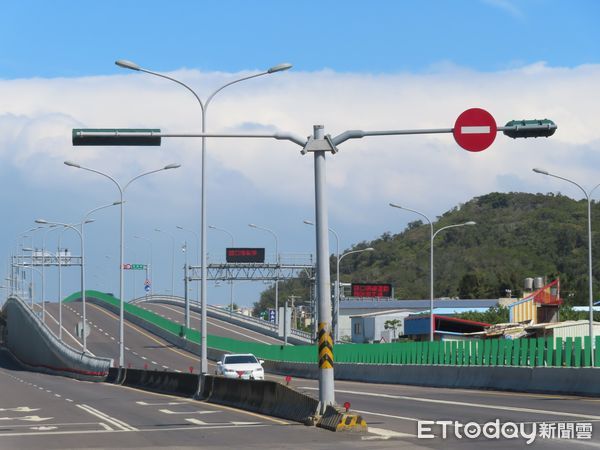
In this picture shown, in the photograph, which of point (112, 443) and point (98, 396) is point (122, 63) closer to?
point (98, 396)

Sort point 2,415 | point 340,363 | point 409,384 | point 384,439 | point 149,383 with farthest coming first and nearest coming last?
point 340,363 < point 409,384 < point 149,383 < point 2,415 < point 384,439

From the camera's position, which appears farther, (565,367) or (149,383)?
(149,383)

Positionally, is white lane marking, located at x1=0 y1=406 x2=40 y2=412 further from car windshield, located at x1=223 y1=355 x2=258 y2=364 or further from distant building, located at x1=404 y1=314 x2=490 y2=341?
distant building, located at x1=404 y1=314 x2=490 y2=341

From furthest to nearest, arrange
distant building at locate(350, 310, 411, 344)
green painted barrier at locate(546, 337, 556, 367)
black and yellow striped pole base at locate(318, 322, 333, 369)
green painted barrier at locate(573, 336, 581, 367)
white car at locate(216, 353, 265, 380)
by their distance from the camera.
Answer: distant building at locate(350, 310, 411, 344), white car at locate(216, 353, 265, 380), green painted barrier at locate(546, 337, 556, 367), green painted barrier at locate(573, 336, 581, 367), black and yellow striped pole base at locate(318, 322, 333, 369)

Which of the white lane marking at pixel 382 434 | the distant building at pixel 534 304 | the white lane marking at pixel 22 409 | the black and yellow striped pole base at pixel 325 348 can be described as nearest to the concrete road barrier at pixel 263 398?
the black and yellow striped pole base at pixel 325 348

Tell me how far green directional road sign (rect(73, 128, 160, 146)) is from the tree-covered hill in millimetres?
104262

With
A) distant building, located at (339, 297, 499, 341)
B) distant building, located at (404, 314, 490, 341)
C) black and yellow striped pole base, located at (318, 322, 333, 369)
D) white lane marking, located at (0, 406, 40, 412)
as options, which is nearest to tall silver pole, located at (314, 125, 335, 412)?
black and yellow striped pole base, located at (318, 322, 333, 369)

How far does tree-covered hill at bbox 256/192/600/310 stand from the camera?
138500 millimetres

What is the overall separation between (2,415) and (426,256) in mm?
144515

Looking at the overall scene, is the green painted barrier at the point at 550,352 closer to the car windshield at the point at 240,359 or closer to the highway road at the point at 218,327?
the car windshield at the point at 240,359

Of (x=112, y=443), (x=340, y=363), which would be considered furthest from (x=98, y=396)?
(x=340, y=363)

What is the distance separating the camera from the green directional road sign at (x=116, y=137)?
2236cm

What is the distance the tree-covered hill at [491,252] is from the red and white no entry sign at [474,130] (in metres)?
104

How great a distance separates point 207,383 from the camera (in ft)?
112
